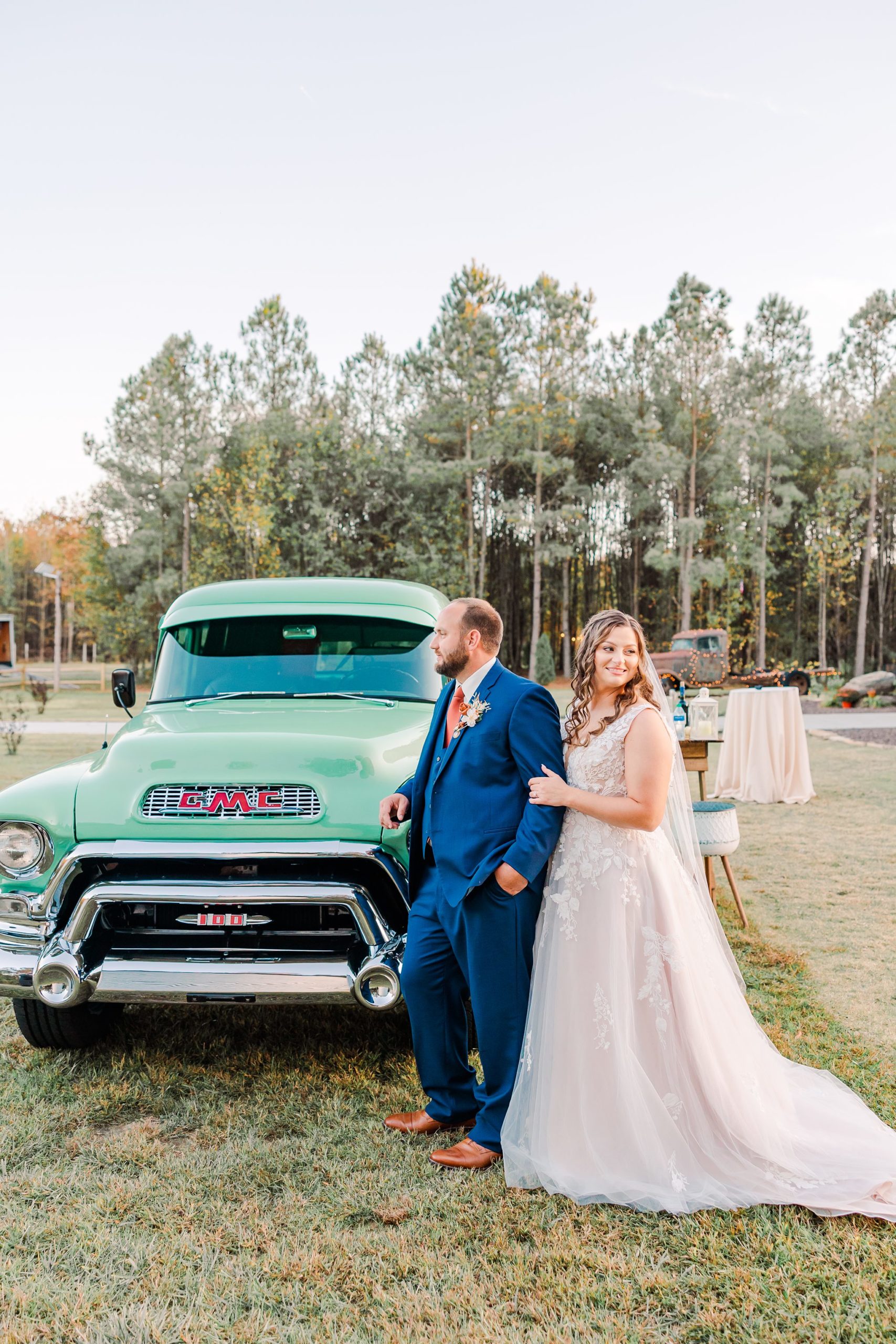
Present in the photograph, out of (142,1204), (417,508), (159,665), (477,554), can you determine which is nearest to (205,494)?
(417,508)

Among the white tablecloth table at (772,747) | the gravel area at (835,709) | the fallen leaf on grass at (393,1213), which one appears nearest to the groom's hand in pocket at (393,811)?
the fallen leaf on grass at (393,1213)

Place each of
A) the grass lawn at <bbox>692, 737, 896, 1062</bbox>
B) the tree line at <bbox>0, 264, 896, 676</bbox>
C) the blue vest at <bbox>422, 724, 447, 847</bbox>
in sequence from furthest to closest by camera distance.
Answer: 1. the tree line at <bbox>0, 264, 896, 676</bbox>
2. the grass lawn at <bbox>692, 737, 896, 1062</bbox>
3. the blue vest at <bbox>422, 724, 447, 847</bbox>

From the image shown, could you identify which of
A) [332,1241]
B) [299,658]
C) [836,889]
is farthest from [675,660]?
[332,1241]

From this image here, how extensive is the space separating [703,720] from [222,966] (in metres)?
4.95

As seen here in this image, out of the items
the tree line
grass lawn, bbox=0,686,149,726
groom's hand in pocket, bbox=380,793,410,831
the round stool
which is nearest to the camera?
groom's hand in pocket, bbox=380,793,410,831

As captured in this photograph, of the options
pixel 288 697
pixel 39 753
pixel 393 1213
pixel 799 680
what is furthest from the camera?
pixel 799 680

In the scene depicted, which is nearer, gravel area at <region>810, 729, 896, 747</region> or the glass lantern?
the glass lantern

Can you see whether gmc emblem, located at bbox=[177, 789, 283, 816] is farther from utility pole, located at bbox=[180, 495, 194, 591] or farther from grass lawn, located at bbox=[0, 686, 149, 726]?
utility pole, located at bbox=[180, 495, 194, 591]

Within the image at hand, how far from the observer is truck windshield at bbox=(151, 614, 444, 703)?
16.6ft

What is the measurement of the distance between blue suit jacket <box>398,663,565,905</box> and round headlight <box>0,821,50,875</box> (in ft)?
5.15

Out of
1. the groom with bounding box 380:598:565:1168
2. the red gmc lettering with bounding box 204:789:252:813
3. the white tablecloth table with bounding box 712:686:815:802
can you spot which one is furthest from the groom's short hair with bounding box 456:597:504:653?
the white tablecloth table with bounding box 712:686:815:802

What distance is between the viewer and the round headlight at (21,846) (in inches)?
149

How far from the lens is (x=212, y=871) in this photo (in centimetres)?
367

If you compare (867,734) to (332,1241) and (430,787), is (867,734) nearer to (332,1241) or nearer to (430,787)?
(430,787)
